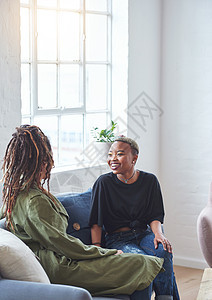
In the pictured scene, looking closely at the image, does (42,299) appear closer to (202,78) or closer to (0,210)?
(0,210)

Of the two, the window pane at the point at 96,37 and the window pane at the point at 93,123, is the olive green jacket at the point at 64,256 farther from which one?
the window pane at the point at 96,37

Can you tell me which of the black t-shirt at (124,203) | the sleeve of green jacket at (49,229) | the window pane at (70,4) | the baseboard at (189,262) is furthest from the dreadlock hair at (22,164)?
the baseboard at (189,262)

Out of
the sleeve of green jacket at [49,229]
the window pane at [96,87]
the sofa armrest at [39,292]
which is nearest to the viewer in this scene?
the sofa armrest at [39,292]

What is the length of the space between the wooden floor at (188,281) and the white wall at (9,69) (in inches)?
69.8

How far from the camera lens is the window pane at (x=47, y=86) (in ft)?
13.3

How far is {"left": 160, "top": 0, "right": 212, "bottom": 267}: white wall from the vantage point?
467cm

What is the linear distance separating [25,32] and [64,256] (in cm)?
192

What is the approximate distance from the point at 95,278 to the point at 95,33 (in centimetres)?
250

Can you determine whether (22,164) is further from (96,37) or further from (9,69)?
(96,37)

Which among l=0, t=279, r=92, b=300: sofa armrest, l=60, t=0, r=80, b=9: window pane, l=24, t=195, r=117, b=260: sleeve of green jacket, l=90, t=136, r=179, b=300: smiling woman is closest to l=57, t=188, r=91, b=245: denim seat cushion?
l=90, t=136, r=179, b=300: smiling woman

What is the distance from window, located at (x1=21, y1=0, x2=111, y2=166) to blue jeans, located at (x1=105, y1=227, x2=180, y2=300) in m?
1.21

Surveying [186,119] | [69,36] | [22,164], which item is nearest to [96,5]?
[69,36]

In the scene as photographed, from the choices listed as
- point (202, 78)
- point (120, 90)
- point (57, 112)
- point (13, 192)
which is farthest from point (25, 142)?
point (202, 78)

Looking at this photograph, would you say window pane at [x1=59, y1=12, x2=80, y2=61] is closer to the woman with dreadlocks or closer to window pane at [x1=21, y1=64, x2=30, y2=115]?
window pane at [x1=21, y1=64, x2=30, y2=115]
